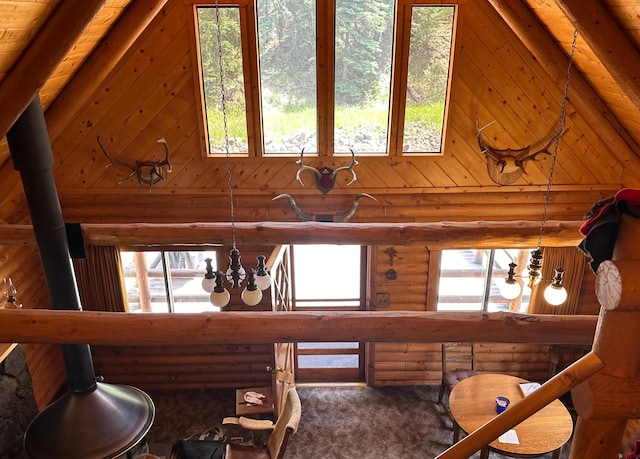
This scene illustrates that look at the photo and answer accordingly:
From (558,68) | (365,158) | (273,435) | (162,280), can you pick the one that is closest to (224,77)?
(365,158)

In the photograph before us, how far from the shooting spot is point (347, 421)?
6395 mm

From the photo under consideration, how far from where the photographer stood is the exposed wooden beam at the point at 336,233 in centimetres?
474

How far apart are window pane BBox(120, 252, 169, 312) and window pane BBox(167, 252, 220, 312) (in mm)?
164

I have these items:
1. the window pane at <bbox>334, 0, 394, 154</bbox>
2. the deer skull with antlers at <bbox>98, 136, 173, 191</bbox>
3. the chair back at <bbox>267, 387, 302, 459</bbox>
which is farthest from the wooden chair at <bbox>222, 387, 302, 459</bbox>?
the window pane at <bbox>334, 0, 394, 154</bbox>

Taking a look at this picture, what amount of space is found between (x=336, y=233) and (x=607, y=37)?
2729mm

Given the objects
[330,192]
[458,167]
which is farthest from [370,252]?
[458,167]

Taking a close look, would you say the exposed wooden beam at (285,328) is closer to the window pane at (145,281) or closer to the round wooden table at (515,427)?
the round wooden table at (515,427)

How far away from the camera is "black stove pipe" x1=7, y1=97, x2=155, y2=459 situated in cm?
391

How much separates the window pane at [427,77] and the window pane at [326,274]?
6.18 ft

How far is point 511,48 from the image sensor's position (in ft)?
17.9

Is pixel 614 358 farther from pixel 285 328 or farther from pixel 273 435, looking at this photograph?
pixel 273 435

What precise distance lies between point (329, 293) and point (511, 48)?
13.2 ft

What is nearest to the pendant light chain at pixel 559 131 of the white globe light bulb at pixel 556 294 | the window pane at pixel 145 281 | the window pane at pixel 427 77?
the white globe light bulb at pixel 556 294

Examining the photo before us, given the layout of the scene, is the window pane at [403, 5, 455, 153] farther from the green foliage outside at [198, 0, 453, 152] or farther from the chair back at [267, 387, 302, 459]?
the chair back at [267, 387, 302, 459]
